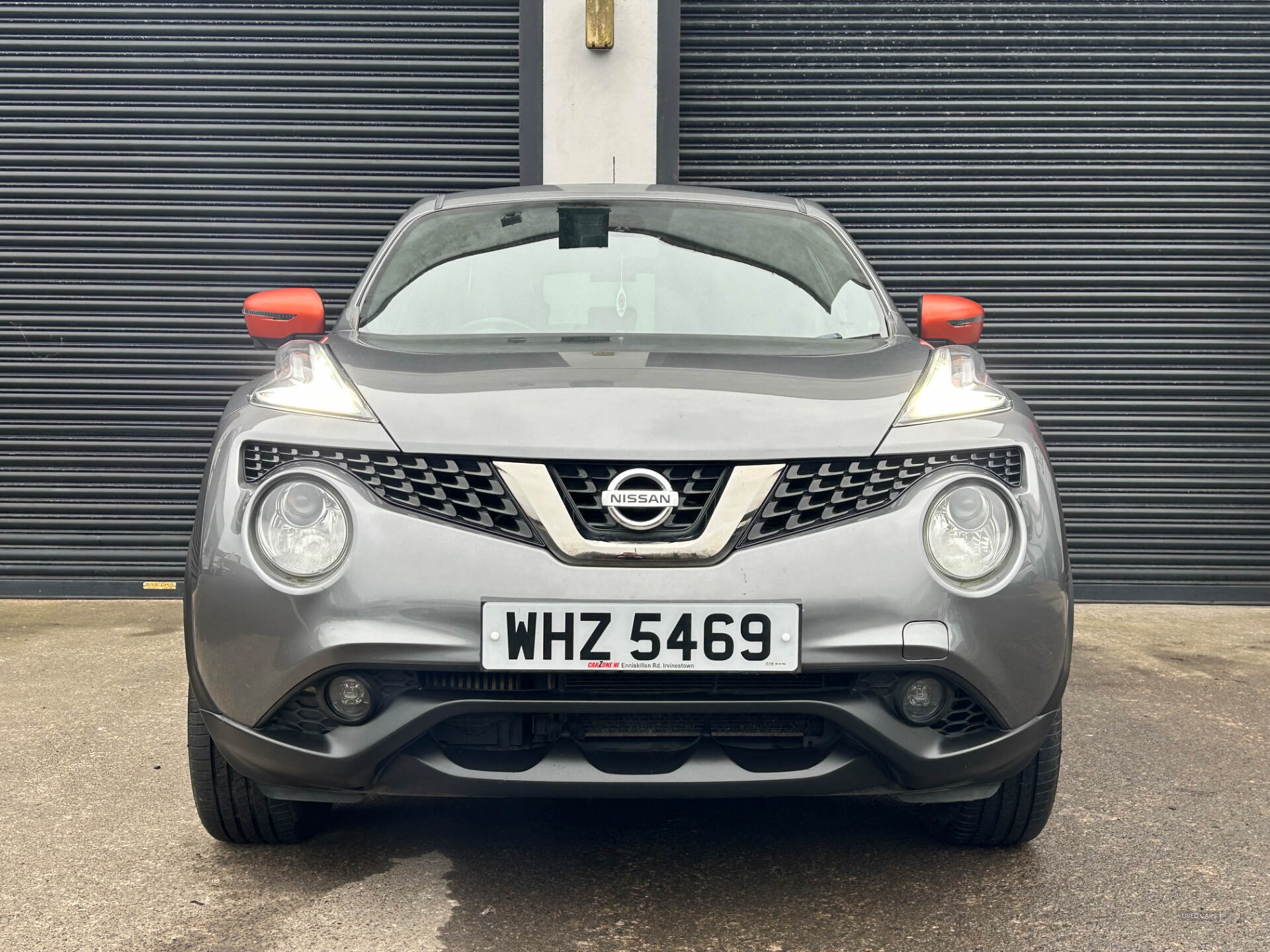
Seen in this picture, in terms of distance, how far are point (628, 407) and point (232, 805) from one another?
3.91 feet

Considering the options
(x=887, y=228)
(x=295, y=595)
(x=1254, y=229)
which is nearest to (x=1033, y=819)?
(x=295, y=595)

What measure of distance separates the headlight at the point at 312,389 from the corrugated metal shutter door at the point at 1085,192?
4252 millimetres

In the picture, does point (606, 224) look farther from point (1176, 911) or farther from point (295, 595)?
point (1176, 911)

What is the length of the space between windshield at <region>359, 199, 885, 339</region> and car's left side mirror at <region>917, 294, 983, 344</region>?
0.38 ft

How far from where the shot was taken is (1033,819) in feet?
8.80

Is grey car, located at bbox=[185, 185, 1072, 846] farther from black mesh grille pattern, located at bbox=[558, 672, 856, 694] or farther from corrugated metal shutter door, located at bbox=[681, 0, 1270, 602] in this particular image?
corrugated metal shutter door, located at bbox=[681, 0, 1270, 602]

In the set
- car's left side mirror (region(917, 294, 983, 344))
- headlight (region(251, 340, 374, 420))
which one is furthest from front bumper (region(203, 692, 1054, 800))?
car's left side mirror (region(917, 294, 983, 344))

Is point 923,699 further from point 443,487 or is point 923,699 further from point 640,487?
point 443,487

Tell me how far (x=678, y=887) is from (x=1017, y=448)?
1.06 m

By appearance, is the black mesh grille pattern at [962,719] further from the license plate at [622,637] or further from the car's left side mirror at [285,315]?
the car's left side mirror at [285,315]

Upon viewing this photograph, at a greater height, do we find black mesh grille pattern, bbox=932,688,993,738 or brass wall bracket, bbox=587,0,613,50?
brass wall bracket, bbox=587,0,613,50

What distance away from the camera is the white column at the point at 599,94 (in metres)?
6.36

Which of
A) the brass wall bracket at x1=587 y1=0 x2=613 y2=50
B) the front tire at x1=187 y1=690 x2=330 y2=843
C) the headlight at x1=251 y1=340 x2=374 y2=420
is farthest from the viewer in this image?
the brass wall bracket at x1=587 y1=0 x2=613 y2=50

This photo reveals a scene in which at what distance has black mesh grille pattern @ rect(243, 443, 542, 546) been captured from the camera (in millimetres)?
2234
